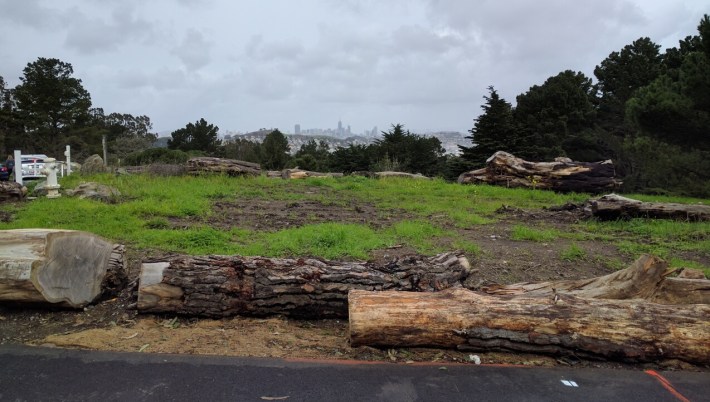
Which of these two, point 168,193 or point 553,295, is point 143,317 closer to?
point 553,295

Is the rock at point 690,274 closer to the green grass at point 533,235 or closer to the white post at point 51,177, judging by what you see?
the green grass at point 533,235

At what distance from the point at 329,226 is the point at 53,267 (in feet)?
13.1

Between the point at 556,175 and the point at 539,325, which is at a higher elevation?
the point at 556,175

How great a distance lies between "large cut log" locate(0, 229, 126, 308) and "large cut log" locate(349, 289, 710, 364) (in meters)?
2.50

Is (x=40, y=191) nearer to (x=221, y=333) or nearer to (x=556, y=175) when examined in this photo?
(x=221, y=333)

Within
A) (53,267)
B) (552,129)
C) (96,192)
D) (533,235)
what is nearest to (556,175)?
(533,235)

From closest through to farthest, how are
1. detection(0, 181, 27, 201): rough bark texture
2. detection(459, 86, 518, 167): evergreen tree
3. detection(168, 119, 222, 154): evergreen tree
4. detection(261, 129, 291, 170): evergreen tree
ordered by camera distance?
detection(0, 181, 27, 201): rough bark texture → detection(459, 86, 518, 167): evergreen tree → detection(261, 129, 291, 170): evergreen tree → detection(168, 119, 222, 154): evergreen tree

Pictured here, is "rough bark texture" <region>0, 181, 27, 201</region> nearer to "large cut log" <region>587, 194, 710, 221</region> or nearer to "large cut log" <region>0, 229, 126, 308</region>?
"large cut log" <region>0, 229, 126, 308</region>

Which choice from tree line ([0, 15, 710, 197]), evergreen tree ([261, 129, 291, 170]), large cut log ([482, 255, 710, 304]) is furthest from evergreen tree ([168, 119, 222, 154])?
large cut log ([482, 255, 710, 304])

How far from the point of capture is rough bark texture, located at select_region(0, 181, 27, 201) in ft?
32.1

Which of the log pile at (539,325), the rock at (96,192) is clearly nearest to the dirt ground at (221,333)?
the log pile at (539,325)

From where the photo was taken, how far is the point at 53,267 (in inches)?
155

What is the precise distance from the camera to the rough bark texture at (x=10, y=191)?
9773 mm

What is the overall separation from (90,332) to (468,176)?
14.1m
